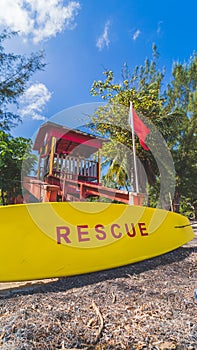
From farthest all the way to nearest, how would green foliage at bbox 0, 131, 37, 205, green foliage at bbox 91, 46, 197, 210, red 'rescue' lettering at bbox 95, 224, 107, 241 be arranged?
green foliage at bbox 91, 46, 197, 210 → green foliage at bbox 0, 131, 37, 205 → red 'rescue' lettering at bbox 95, 224, 107, 241

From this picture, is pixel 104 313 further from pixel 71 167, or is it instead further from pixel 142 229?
pixel 71 167

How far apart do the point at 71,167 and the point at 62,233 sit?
4.66 m

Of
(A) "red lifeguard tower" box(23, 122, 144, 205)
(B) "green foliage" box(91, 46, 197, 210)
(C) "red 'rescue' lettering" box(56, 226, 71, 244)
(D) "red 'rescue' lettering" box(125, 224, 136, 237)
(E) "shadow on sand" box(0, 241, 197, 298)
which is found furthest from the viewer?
(B) "green foliage" box(91, 46, 197, 210)

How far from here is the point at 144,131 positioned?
4.77 m

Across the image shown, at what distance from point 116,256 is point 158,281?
1.24 feet

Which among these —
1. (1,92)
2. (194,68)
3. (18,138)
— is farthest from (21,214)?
(194,68)

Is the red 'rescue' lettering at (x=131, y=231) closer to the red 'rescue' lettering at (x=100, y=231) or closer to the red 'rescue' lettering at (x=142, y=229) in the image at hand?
the red 'rescue' lettering at (x=142, y=229)

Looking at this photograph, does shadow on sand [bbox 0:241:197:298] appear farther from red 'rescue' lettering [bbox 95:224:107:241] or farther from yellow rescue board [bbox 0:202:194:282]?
red 'rescue' lettering [bbox 95:224:107:241]

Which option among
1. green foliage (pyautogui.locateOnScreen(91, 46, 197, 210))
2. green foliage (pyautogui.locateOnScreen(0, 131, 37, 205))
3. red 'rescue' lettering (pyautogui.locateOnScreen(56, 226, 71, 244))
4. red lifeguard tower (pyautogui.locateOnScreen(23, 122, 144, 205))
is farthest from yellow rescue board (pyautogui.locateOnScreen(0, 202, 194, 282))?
green foliage (pyautogui.locateOnScreen(91, 46, 197, 210))

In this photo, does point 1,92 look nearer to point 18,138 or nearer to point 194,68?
point 18,138

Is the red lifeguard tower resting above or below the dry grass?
above

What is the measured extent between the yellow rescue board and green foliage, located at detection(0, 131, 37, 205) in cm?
325

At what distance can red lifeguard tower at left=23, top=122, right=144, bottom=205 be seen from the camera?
217 inches

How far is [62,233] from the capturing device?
155 cm
